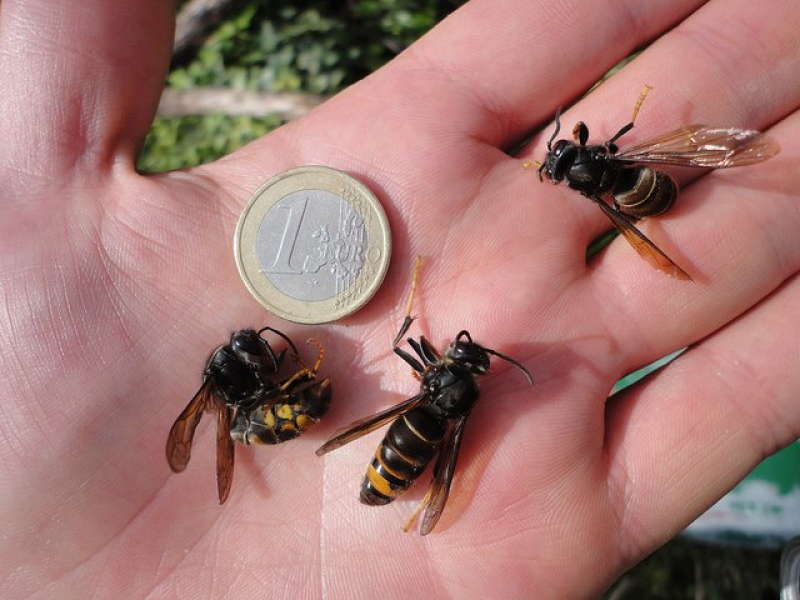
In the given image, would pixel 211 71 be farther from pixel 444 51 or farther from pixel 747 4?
pixel 747 4

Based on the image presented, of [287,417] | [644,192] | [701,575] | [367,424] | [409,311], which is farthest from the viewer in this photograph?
[701,575]

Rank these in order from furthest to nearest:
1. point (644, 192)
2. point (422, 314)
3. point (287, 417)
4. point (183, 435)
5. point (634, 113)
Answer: point (634, 113), point (422, 314), point (644, 192), point (287, 417), point (183, 435)

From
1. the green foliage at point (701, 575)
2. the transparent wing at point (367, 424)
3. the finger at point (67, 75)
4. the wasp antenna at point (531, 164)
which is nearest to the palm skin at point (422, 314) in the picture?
the finger at point (67, 75)

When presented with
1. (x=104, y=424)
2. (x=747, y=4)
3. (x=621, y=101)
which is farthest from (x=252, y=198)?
(x=747, y=4)

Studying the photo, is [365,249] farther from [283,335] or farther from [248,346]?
[248,346]

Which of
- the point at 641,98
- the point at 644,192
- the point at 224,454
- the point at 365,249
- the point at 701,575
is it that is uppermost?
the point at 641,98

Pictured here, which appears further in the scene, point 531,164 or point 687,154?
point 531,164

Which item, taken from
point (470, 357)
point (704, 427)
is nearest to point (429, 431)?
point (470, 357)
